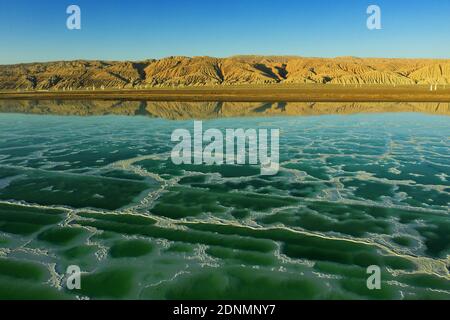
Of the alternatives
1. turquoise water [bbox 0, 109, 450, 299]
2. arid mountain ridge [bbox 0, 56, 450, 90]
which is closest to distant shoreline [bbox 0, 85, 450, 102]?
turquoise water [bbox 0, 109, 450, 299]

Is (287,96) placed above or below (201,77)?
below

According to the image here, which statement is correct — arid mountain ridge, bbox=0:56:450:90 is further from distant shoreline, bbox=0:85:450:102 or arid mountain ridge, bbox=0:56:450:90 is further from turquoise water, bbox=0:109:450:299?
turquoise water, bbox=0:109:450:299

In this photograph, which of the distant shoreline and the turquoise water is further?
the distant shoreline

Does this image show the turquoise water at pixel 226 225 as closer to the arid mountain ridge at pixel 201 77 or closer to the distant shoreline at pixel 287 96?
the distant shoreline at pixel 287 96

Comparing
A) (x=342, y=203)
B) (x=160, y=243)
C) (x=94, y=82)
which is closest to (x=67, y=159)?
(x=160, y=243)

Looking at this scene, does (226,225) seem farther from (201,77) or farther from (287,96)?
(201,77)

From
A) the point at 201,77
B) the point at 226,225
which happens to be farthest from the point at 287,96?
the point at 201,77

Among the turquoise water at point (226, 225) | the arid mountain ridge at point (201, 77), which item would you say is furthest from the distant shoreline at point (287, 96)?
the arid mountain ridge at point (201, 77)

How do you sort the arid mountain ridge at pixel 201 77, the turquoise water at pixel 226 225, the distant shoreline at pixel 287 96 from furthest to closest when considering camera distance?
the arid mountain ridge at pixel 201 77
the distant shoreline at pixel 287 96
the turquoise water at pixel 226 225
